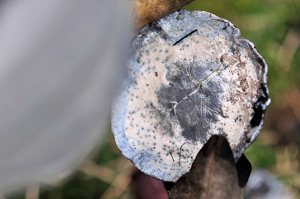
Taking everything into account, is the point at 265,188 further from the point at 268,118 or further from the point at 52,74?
the point at 52,74

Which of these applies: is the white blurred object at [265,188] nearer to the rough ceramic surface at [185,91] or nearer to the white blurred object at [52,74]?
the rough ceramic surface at [185,91]

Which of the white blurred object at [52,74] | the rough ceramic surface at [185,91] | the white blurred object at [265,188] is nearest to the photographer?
the white blurred object at [52,74]

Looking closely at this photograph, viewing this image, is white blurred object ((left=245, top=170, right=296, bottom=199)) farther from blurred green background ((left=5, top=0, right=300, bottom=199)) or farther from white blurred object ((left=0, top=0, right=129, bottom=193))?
white blurred object ((left=0, top=0, right=129, bottom=193))

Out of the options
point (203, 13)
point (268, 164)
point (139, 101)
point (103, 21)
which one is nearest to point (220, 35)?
point (203, 13)

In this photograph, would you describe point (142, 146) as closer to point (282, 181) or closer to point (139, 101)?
point (139, 101)

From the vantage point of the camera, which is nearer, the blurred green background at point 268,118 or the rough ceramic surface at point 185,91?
the rough ceramic surface at point 185,91

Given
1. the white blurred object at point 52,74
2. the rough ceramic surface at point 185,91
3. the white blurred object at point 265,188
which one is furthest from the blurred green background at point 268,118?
the white blurred object at point 52,74

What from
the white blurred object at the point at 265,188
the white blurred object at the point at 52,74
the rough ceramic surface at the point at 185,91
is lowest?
the white blurred object at the point at 265,188
